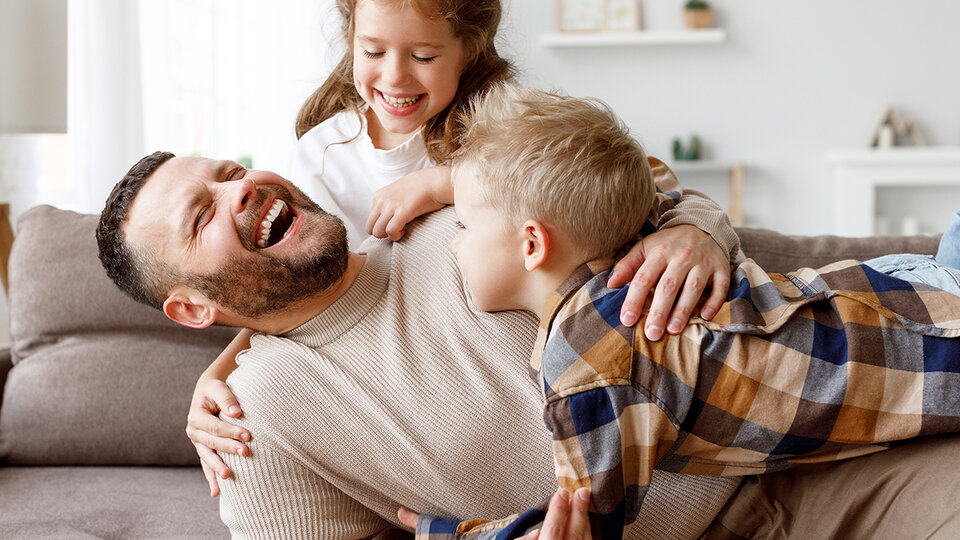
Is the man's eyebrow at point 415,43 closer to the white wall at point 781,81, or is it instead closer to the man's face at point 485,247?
the man's face at point 485,247

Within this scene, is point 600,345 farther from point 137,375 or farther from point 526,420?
point 137,375

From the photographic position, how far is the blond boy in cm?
113

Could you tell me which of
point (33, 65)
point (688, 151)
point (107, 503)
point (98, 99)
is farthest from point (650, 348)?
point (688, 151)

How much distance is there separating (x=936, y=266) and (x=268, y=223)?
3.58 ft

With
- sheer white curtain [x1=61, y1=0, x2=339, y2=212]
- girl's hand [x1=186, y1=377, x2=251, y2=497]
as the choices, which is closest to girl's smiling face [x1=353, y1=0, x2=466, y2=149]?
girl's hand [x1=186, y1=377, x2=251, y2=497]

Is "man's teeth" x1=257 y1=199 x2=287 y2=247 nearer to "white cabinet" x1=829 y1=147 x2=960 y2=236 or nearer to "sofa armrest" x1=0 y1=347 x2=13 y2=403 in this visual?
"sofa armrest" x1=0 y1=347 x2=13 y2=403

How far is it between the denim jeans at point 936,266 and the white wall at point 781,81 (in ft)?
13.8

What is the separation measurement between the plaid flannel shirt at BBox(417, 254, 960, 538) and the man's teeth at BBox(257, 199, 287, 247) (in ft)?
1.84

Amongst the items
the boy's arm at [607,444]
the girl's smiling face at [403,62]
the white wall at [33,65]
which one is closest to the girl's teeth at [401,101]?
the girl's smiling face at [403,62]

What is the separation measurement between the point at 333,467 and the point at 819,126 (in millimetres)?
5025

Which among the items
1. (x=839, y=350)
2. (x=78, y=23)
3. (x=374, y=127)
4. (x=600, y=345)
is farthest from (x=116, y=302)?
(x=78, y=23)

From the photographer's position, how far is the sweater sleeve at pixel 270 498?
4.42 ft

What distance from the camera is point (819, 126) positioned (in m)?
5.58

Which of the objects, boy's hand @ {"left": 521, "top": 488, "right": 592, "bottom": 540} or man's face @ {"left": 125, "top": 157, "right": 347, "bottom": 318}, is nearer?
boy's hand @ {"left": 521, "top": 488, "right": 592, "bottom": 540}
